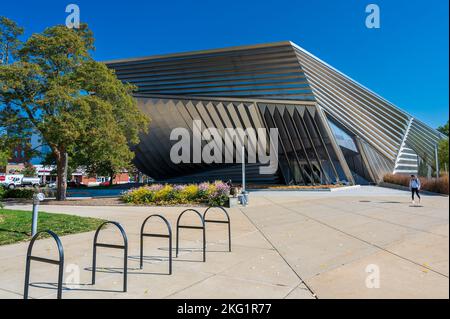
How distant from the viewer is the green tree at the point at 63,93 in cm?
1842

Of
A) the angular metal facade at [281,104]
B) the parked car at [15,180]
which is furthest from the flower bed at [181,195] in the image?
the parked car at [15,180]

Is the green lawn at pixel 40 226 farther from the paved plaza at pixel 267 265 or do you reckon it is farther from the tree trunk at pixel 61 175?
the tree trunk at pixel 61 175

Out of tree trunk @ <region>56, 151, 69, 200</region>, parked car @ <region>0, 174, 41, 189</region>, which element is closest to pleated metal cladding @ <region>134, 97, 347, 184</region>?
tree trunk @ <region>56, 151, 69, 200</region>

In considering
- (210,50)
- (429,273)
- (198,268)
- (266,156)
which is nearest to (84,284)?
(198,268)

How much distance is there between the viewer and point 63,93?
1828 cm

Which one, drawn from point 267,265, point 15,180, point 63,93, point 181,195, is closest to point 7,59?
point 63,93

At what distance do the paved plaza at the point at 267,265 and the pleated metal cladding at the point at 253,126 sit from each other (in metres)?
21.2

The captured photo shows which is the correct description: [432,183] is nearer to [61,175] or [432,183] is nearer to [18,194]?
[61,175]

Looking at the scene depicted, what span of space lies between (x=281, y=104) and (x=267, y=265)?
969 inches

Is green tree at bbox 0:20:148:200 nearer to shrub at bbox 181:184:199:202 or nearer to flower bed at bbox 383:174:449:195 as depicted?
shrub at bbox 181:184:199:202

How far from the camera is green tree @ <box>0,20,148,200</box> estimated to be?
60.4 ft

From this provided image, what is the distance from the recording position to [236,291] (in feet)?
14.9

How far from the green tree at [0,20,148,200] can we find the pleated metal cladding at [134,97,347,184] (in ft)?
32.3
